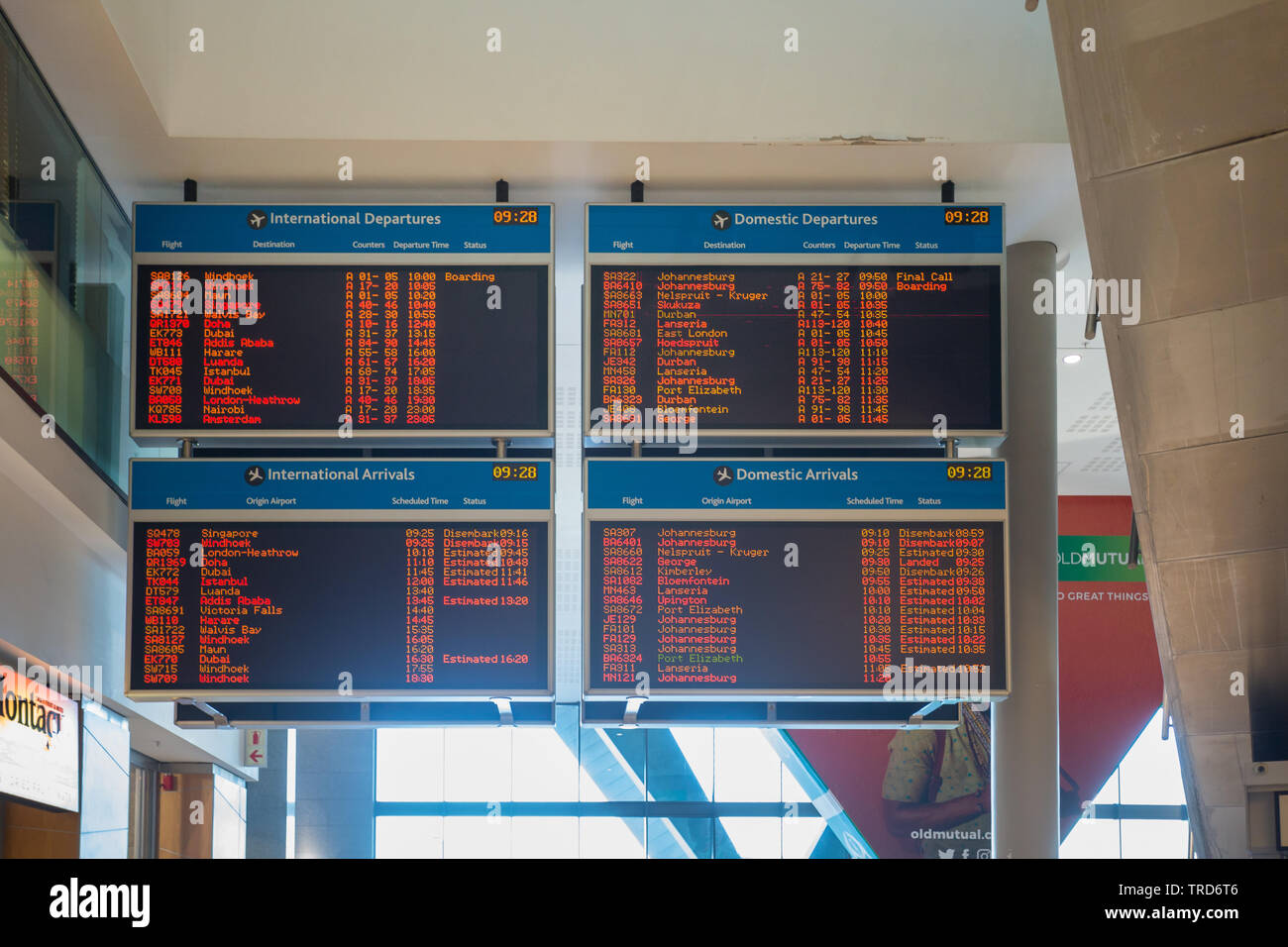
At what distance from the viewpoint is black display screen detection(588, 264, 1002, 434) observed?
475 centimetres

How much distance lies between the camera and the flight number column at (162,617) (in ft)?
14.8

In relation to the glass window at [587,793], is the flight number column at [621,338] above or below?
above

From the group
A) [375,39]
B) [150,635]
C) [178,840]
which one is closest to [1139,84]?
[375,39]

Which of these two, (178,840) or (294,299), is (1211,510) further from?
(178,840)

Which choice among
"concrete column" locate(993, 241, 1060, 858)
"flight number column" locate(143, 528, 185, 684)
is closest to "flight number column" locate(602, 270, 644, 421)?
"concrete column" locate(993, 241, 1060, 858)

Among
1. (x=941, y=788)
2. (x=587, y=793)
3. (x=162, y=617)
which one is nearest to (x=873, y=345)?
(x=162, y=617)

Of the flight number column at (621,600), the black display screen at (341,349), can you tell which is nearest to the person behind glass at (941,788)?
the flight number column at (621,600)

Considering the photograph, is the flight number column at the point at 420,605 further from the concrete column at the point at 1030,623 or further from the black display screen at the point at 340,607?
the concrete column at the point at 1030,623

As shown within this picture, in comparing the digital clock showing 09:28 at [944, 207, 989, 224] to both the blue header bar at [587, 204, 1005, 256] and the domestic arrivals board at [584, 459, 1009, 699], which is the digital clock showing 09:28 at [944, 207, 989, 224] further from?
the domestic arrivals board at [584, 459, 1009, 699]

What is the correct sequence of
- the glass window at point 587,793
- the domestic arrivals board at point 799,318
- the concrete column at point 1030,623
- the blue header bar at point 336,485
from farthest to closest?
the glass window at point 587,793
the concrete column at point 1030,623
the domestic arrivals board at point 799,318
the blue header bar at point 336,485

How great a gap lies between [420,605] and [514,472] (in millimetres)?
601

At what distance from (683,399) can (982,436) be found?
1138mm

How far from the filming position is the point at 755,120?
4.87m
